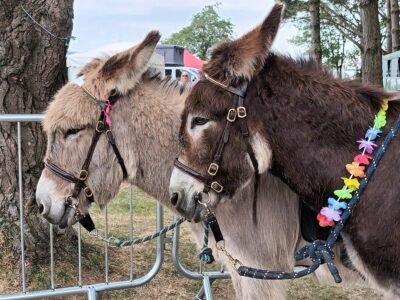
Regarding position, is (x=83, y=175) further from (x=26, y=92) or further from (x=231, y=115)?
(x=26, y=92)

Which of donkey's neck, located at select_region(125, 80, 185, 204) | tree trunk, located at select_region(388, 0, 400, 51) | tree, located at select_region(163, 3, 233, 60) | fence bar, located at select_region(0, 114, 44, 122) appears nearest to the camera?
donkey's neck, located at select_region(125, 80, 185, 204)

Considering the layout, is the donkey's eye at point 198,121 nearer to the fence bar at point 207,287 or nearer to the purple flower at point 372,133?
the purple flower at point 372,133

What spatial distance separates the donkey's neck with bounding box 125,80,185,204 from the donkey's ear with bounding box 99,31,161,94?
11 cm

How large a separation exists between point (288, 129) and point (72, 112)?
4.22ft

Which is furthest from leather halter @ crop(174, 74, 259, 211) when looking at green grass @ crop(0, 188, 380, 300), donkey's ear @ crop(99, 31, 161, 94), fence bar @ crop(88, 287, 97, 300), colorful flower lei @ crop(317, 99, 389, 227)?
green grass @ crop(0, 188, 380, 300)

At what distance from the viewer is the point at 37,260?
4.15 metres

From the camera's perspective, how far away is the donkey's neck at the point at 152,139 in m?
2.88

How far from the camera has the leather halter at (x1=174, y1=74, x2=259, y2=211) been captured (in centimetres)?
208

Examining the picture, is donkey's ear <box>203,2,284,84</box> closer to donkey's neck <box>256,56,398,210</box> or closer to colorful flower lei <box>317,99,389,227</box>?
donkey's neck <box>256,56,398,210</box>

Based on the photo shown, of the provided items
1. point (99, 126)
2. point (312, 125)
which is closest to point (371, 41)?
point (99, 126)

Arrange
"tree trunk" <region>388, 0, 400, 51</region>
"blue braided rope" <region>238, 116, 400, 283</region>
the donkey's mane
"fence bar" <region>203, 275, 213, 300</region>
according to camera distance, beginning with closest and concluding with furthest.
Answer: "blue braided rope" <region>238, 116, 400, 283</region>
the donkey's mane
"fence bar" <region>203, 275, 213, 300</region>
"tree trunk" <region>388, 0, 400, 51</region>

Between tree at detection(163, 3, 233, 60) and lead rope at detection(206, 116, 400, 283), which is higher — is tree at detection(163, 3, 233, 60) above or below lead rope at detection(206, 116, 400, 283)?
above

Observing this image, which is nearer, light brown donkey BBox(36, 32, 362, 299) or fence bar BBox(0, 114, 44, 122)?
light brown donkey BBox(36, 32, 362, 299)

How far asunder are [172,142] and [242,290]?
104 cm
